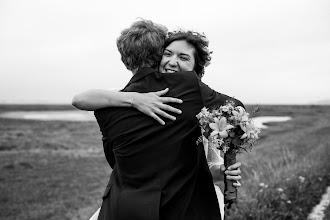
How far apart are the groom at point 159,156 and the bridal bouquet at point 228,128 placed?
0.08m

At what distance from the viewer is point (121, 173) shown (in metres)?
2.37

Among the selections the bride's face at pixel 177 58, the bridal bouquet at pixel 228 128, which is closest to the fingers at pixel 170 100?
the bridal bouquet at pixel 228 128

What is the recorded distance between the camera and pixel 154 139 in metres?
2.25

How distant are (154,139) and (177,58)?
0.82 meters

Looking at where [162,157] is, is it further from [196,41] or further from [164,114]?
[196,41]

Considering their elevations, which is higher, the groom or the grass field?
the groom

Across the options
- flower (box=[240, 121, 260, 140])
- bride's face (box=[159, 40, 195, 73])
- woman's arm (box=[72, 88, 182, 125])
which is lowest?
flower (box=[240, 121, 260, 140])

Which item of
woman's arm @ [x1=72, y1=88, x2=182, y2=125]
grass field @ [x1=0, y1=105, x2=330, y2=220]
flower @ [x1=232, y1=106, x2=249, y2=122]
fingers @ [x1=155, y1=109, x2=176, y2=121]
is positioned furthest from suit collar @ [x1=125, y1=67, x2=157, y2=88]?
grass field @ [x1=0, y1=105, x2=330, y2=220]

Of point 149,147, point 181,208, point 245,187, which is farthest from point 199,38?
point 245,187

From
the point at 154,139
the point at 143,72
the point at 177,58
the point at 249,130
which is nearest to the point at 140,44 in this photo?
the point at 143,72

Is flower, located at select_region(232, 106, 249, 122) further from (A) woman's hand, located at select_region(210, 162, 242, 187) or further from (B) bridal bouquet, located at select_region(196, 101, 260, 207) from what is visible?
(A) woman's hand, located at select_region(210, 162, 242, 187)

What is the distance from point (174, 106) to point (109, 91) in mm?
500

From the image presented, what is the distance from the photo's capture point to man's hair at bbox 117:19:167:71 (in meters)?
2.53

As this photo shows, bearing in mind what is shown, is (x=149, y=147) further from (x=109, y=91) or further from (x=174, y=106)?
(x=109, y=91)
